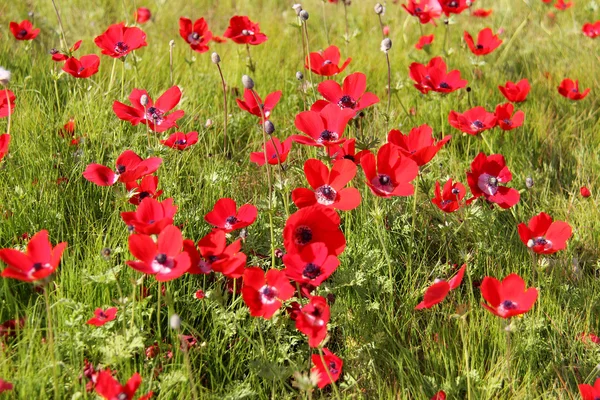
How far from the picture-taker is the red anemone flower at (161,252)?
5.24ft

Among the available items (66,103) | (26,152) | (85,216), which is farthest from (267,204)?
(66,103)

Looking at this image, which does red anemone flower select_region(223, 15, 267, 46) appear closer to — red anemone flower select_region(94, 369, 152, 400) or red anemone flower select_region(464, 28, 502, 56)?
red anemone flower select_region(464, 28, 502, 56)

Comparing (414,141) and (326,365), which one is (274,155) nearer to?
(414,141)

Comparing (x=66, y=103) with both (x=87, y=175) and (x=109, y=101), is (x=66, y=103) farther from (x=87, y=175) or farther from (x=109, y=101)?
(x=87, y=175)

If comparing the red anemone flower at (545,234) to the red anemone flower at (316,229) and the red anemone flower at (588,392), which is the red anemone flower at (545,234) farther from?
the red anemone flower at (316,229)

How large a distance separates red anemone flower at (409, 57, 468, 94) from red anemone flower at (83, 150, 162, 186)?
3.97 feet

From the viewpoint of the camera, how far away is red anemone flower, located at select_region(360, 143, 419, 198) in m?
1.85

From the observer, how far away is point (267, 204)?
2072 millimetres

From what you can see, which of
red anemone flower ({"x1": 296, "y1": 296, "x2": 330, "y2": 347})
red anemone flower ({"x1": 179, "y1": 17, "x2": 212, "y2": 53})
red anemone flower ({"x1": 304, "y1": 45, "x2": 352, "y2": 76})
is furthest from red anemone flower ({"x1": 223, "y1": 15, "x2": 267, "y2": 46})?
red anemone flower ({"x1": 296, "y1": 296, "x2": 330, "y2": 347})

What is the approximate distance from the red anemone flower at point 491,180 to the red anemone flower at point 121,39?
1390mm

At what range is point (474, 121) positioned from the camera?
2.53m

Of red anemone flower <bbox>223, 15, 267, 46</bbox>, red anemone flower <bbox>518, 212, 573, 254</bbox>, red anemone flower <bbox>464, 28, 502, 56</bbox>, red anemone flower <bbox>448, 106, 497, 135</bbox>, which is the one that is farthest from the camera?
red anemone flower <bbox>464, 28, 502, 56</bbox>

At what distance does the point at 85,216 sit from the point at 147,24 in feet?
7.60

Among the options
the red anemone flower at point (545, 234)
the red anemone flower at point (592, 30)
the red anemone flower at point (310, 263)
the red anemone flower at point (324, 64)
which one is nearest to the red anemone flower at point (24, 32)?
the red anemone flower at point (324, 64)
